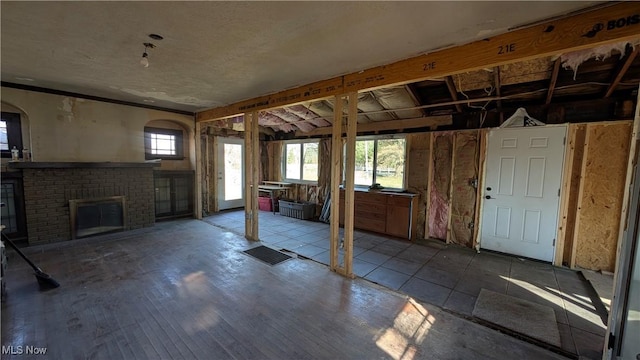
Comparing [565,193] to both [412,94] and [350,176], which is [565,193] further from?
[350,176]

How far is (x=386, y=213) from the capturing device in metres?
5.07

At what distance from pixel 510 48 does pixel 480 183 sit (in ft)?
9.13

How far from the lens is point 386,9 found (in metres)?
1.81

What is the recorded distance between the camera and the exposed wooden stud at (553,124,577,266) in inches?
142

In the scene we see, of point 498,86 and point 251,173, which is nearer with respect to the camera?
point 498,86

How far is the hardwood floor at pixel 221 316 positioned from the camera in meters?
1.97

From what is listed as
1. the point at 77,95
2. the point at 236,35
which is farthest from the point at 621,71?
the point at 77,95

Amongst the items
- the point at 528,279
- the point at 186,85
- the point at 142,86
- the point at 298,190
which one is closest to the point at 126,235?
the point at 142,86

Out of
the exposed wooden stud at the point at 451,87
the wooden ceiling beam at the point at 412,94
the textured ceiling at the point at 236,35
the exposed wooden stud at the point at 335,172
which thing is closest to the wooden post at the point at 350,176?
the exposed wooden stud at the point at 335,172

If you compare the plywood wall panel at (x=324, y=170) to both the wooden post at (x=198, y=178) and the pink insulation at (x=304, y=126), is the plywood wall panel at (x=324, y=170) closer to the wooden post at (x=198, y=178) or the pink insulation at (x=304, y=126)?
the pink insulation at (x=304, y=126)

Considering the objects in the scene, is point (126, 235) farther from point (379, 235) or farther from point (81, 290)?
point (379, 235)

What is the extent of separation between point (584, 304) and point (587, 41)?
2.67m

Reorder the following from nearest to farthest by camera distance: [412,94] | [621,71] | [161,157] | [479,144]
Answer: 1. [621,71]
2. [412,94]
3. [479,144]
4. [161,157]

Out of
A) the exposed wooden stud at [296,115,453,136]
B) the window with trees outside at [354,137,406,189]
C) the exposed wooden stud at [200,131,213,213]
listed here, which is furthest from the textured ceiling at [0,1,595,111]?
the exposed wooden stud at [200,131,213,213]
